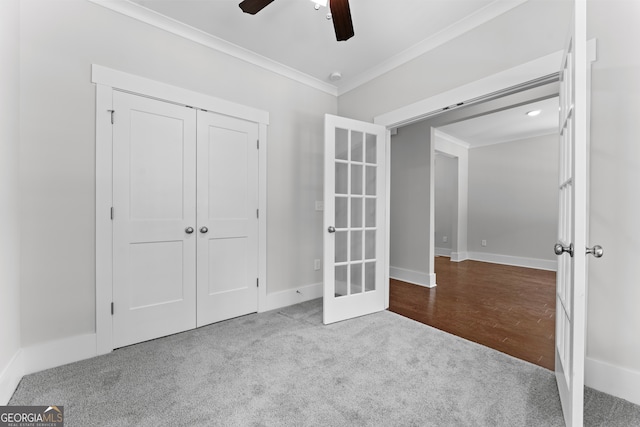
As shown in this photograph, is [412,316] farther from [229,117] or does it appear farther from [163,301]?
[229,117]

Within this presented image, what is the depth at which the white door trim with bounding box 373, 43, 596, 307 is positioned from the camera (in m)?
1.88

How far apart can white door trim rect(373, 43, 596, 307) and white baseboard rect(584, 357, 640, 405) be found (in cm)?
164

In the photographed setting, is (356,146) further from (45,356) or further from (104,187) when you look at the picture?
(45,356)

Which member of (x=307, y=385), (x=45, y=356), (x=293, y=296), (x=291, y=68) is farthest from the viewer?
(x=293, y=296)

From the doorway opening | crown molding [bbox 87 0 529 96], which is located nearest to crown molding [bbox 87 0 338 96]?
crown molding [bbox 87 0 529 96]

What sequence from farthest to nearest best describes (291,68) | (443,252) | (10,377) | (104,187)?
1. (443,252)
2. (291,68)
3. (104,187)
4. (10,377)

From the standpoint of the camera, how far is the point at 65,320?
6.40 feet

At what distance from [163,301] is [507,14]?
344cm

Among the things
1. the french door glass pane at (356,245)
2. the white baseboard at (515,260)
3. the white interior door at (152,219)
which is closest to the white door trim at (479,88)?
the french door glass pane at (356,245)

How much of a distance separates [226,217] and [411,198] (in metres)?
2.82

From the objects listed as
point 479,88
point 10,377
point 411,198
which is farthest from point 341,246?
point 10,377

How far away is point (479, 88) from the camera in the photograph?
223 cm

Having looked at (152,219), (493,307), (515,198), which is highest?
(515,198)

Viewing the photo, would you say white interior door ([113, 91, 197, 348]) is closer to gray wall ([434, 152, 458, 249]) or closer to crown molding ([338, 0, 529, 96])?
crown molding ([338, 0, 529, 96])
